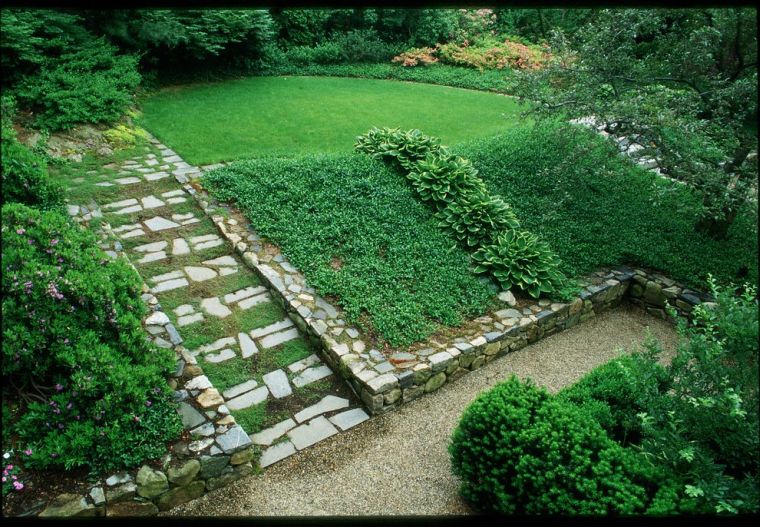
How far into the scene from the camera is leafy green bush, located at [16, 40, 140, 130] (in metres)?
9.20

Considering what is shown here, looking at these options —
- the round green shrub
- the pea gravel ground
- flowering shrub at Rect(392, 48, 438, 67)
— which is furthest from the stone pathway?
flowering shrub at Rect(392, 48, 438, 67)

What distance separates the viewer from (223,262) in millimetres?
7230

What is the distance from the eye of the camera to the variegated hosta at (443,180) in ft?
27.4

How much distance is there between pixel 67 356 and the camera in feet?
14.2

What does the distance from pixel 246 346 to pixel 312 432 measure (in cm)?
136

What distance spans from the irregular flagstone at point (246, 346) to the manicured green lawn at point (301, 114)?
4.43 metres

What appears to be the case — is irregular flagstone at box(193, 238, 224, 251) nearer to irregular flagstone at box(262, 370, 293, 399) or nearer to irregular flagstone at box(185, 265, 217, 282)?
irregular flagstone at box(185, 265, 217, 282)

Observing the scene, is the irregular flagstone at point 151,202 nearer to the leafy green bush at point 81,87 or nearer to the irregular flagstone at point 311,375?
the leafy green bush at point 81,87

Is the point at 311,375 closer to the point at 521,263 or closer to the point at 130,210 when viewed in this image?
the point at 521,263

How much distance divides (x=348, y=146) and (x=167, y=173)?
11.1 feet

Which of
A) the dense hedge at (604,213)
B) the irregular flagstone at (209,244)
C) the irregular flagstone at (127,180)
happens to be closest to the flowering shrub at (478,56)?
the dense hedge at (604,213)

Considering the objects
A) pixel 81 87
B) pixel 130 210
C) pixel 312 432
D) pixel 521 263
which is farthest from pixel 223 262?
pixel 81 87

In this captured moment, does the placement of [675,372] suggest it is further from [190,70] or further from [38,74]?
[190,70]

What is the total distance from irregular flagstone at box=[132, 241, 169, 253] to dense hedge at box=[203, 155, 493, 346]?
124cm
